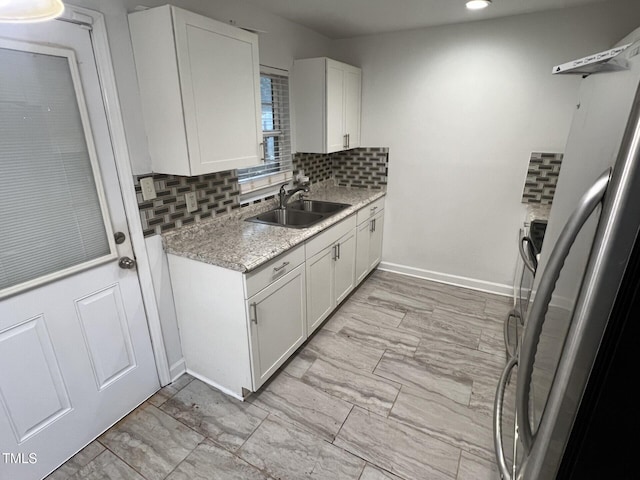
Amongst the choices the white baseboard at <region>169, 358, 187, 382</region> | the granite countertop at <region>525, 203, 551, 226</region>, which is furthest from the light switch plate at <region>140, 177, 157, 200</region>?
the granite countertop at <region>525, 203, 551, 226</region>

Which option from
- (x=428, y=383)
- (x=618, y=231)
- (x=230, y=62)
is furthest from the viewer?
(x=428, y=383)

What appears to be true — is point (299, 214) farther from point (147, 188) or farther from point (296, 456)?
point (296, 456)

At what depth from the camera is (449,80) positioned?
2955 mm

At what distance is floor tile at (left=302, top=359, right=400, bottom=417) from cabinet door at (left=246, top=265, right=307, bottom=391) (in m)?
0.23

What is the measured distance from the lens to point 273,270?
1.92m

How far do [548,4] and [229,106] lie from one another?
7.71 feet

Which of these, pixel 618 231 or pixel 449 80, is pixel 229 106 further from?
pixel 449 80

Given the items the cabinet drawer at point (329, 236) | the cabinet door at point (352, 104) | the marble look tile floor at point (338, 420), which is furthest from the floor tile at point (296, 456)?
the cabinet door at point (352, 104)

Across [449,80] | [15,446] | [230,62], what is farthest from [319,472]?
[449,80]

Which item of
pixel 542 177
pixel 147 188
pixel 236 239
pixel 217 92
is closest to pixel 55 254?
pixel 147 188

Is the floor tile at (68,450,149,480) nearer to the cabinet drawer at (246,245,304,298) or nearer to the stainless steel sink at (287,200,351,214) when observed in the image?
the cabinet drawer at (246,245,304,298)

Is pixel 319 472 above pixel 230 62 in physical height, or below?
below

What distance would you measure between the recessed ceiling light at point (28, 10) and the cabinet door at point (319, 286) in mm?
1699

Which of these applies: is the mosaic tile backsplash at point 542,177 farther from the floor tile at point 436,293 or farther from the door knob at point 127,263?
the door knob at point 127,263
